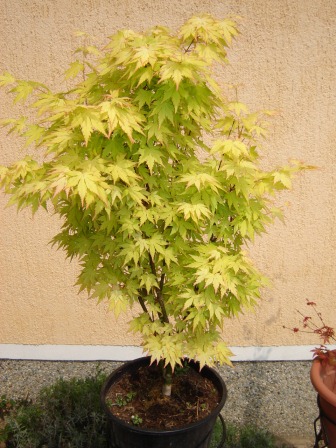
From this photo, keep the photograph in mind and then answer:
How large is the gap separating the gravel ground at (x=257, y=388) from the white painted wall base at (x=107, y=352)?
5 cm

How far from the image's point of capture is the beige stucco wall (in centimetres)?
306

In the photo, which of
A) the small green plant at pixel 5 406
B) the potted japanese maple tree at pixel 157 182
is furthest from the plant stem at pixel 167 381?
the small green plant at pixel 5 406

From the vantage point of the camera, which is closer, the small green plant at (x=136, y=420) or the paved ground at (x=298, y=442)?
the small green plant at (x=136, y=420)

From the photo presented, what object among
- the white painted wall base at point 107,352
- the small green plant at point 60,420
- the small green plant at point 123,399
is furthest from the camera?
the white painted wall base at point 107,352

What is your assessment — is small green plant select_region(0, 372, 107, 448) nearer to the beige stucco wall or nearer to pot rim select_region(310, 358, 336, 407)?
the beige stucco wall

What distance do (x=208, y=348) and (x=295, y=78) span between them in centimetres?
211

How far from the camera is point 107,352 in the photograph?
12.4 feet

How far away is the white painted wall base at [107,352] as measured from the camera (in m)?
3.77

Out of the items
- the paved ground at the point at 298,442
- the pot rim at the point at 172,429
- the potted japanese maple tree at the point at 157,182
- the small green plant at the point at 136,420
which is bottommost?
the paved ground at the point at 298,442

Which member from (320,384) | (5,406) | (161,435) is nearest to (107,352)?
(5,406)

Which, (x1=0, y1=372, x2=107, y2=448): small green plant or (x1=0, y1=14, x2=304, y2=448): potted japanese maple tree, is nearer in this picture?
(x1=0, y1=14, x2=304, y2=448): potted japanese maple tree

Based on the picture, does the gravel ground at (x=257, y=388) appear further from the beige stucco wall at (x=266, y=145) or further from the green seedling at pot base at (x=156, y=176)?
the green seedling at pot base at (x=156, y=176)

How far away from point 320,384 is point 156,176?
58.4 inches

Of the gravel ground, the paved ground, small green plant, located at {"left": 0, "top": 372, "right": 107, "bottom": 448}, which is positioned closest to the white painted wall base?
the gravel ground
